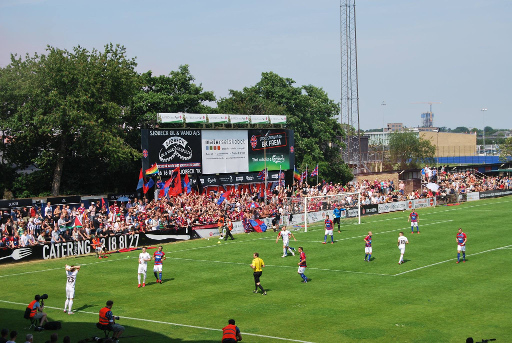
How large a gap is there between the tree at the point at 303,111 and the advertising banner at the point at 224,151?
52.4 ft

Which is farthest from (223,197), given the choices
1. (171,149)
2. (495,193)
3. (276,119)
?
(495,193)

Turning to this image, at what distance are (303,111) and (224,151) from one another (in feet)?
89.3

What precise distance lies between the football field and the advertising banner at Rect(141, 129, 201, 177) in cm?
1013

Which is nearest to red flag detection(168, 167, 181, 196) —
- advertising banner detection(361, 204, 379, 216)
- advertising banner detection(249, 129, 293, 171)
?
advertising banner detection(249, 129, 293, 171)

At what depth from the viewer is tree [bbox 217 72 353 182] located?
78938mm

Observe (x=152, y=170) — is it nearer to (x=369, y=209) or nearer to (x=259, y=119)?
(x=259, y=119)

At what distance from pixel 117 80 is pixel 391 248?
2967cm

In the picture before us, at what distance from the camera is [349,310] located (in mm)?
24703

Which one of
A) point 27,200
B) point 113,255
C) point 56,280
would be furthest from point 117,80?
point 56,280

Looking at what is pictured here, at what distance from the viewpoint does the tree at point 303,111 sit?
78938 millimetres

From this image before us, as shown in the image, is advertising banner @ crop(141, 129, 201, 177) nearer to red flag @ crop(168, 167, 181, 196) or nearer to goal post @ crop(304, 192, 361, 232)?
red flag @ crop(168, 167, 181, 196)

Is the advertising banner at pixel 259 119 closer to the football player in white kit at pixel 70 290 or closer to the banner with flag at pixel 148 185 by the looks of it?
the banner with flag at pixel 148 185

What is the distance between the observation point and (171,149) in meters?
53.5

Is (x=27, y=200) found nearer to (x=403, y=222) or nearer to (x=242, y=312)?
(x=242, y=312)
